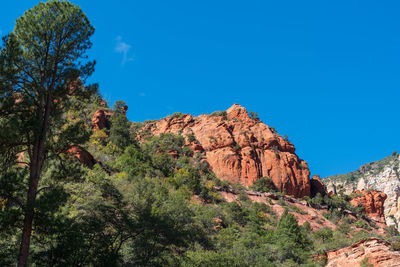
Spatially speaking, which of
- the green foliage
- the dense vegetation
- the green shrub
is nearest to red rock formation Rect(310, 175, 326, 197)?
the green shrub

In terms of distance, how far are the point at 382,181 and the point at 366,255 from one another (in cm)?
8876

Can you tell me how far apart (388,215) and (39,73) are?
108 metres

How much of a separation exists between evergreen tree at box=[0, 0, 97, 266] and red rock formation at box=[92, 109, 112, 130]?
3697cm

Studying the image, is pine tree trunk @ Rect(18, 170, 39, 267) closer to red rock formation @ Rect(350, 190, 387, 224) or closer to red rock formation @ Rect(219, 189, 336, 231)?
red rock formation @ Rect(219, 189, 336, 231)

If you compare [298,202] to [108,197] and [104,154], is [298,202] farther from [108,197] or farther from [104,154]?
[108,197]

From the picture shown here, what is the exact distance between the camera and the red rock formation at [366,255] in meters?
31.3

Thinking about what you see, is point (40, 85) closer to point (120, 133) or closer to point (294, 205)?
point (120, 133)

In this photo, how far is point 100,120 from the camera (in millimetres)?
54406

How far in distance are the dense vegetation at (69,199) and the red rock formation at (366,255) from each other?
4.21ft

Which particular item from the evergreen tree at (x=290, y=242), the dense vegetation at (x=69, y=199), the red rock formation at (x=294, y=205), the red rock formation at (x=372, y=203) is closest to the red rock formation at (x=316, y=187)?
the red rock formation at (x=372, y=203)

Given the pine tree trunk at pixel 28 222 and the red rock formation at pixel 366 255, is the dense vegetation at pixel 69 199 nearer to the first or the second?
the pine tree trunk at pixel 28 222

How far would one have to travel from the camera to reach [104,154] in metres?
44.6

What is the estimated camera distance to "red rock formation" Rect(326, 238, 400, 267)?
103 feet

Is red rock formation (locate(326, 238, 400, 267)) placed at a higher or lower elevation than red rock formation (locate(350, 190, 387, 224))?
lower
